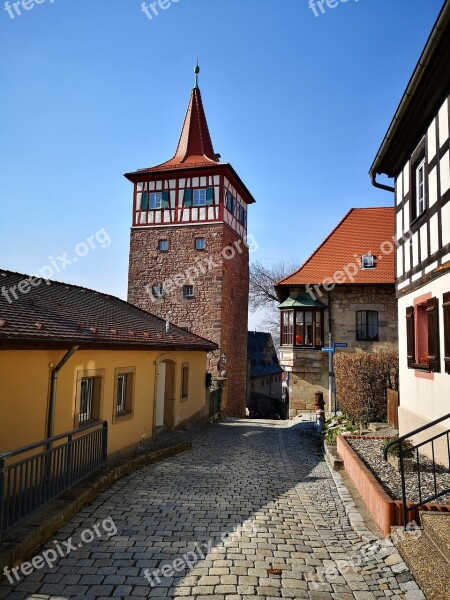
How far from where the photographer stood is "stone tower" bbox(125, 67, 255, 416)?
2564cm

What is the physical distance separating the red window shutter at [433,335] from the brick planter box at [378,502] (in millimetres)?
2006

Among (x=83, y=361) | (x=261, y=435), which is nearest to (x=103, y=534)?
(x=83, y=361)

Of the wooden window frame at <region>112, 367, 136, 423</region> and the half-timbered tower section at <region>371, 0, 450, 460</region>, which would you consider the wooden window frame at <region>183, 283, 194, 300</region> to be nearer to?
the wooden window frame at <region>112, 367, 136, 423</region>

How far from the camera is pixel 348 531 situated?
557cm

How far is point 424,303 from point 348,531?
4275 mm

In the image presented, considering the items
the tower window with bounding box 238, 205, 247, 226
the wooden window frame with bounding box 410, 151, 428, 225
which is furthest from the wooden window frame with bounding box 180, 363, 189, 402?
the tower window with bounding box 238, 205, 247, 226

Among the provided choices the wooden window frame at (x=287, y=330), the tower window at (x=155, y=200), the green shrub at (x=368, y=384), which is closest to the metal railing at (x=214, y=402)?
the wooden window frame at (x=287, y=330)

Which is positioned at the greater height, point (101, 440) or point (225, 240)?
point (225, 240)

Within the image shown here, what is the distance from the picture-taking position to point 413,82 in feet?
23.5

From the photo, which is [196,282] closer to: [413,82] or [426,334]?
[426,334]

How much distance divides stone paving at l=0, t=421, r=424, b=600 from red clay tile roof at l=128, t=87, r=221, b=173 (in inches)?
843

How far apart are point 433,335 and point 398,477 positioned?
2381 mm

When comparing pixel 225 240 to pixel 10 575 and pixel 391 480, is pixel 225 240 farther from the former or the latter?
pixel 10 575

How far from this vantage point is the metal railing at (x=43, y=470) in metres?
4.77
